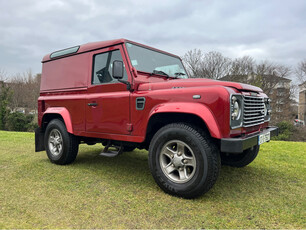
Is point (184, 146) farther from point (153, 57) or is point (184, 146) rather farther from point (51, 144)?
point (51, 144)

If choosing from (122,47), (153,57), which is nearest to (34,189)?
(122,47)

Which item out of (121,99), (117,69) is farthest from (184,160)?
(117,69)

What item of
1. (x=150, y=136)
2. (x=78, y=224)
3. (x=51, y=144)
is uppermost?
(x=150, y=136)

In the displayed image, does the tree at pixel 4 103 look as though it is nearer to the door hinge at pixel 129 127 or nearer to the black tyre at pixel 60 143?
the black tyre at pixel 60 143

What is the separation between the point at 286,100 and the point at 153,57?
2642 cm

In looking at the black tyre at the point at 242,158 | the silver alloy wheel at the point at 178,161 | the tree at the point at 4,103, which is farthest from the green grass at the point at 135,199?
the tree at the point at 4,103

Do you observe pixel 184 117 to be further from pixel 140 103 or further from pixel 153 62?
pixel 153 62

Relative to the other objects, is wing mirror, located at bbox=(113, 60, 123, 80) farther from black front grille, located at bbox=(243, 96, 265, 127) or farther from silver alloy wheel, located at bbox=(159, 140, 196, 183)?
black front grille, located at bbox=(243, 96, 265, 127)

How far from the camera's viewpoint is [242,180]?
358 centimetres

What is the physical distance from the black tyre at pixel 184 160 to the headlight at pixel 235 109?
0.42 m

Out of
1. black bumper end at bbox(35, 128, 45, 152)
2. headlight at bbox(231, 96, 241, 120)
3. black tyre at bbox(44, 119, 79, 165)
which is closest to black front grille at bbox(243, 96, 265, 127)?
headlight at bbox(231, 96, 241, 120)

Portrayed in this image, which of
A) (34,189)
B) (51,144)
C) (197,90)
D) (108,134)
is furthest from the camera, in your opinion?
(51,144)

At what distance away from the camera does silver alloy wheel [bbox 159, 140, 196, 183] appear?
9.68 feet

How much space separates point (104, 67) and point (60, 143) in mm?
1850
